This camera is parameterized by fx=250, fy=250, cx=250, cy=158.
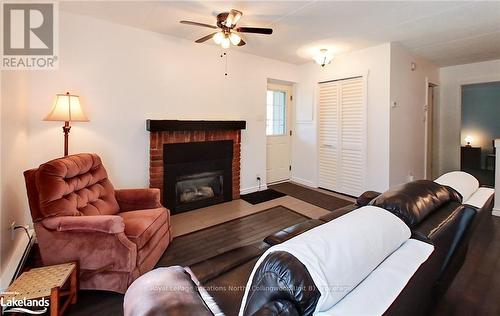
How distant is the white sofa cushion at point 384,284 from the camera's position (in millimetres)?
649

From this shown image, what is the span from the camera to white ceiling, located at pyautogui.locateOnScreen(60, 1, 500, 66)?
260 centimetres

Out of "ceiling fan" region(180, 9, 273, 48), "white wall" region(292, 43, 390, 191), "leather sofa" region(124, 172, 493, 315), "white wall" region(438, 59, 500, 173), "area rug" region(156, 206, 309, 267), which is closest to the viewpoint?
"leather sofa" region(124, 172, 493, 315)

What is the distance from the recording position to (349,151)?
4.36 m

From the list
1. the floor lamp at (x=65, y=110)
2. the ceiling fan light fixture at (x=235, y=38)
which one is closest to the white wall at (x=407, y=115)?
the ceiling fan light fixture at (x=235, y=38)

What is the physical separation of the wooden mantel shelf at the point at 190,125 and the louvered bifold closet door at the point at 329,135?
1.67 m

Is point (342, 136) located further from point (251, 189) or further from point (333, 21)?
point (333, 21)

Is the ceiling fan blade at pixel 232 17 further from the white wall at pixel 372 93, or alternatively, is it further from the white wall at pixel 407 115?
the white wall at pixel 407 115

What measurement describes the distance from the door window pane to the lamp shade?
3235mm

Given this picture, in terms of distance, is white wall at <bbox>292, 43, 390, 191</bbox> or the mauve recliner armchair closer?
the mauve recliner armchair

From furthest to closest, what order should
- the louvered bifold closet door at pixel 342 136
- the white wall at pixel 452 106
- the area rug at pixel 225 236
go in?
the white wall at pixel 452 106 → the louvered bifold closet door at pixel 342 136 → the area rug at pixel 225 236

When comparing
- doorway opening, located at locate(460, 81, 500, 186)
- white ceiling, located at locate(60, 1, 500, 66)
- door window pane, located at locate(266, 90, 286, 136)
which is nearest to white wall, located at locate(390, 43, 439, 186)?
white ceiling, located at locate(60, 1, 500, 66)

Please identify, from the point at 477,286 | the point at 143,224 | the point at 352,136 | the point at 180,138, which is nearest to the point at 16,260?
the point at 143,224

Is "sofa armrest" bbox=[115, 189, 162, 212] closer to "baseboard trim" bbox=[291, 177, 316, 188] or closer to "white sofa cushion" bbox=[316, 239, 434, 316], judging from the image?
"white sofa cushion" bbox=[316, 239, 434, 316]

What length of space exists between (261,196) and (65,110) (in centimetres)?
292
